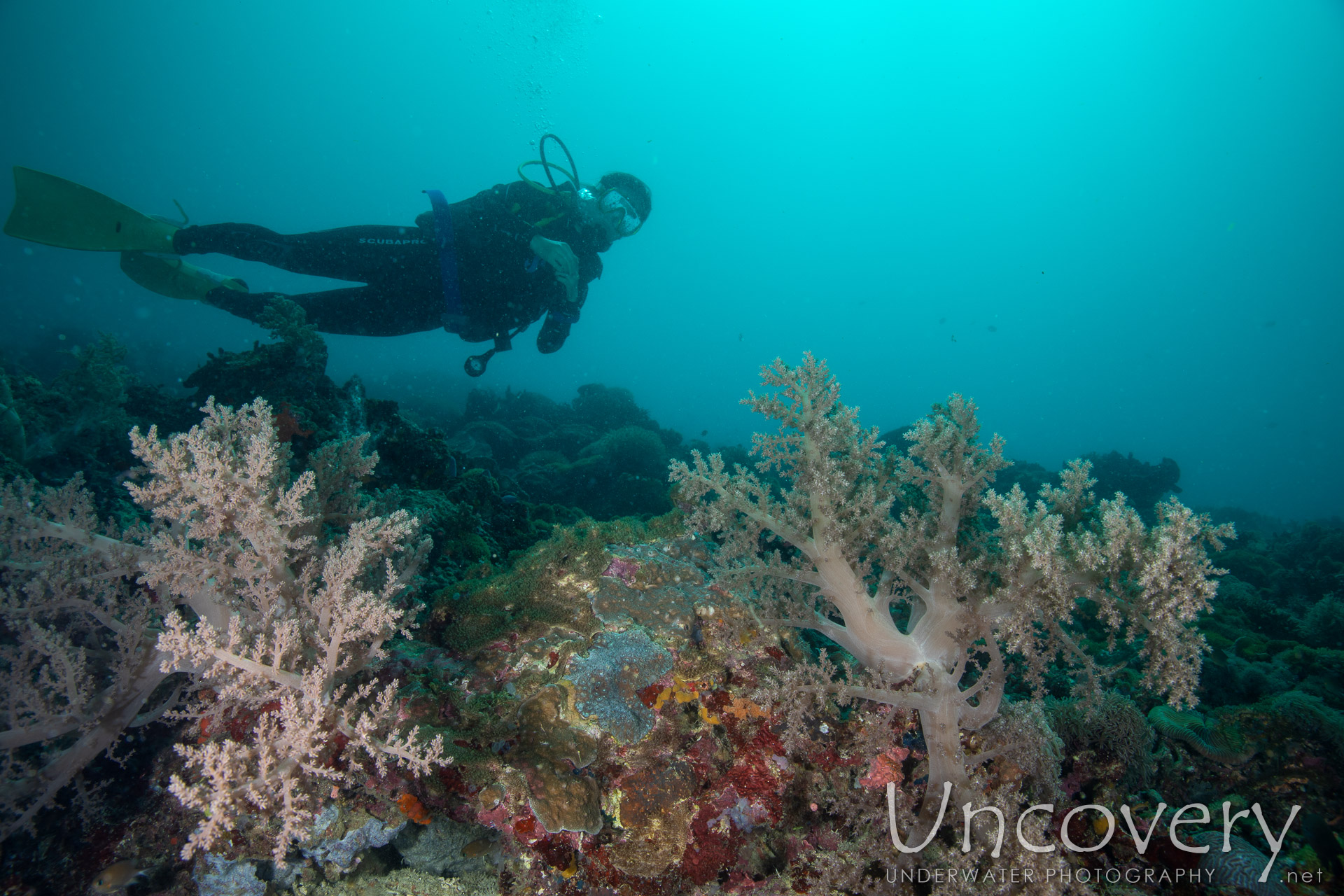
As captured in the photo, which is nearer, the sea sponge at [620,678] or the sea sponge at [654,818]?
the sea sponge at [654,818]

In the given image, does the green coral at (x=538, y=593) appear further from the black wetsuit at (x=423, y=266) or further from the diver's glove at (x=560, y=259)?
the diver's glove at (x=560, y=259)

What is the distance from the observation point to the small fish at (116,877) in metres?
2.36

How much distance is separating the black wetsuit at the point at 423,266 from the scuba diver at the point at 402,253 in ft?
0.06

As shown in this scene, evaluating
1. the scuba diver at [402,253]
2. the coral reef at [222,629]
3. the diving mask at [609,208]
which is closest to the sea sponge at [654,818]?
the coral reef at [222,629]

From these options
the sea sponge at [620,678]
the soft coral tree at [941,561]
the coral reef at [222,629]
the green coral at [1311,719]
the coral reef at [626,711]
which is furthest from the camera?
the green coral at [1311,719]

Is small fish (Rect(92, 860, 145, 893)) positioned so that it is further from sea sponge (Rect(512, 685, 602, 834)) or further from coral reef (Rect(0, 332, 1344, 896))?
sea sponge (Rect(512, 685, 602, 834))

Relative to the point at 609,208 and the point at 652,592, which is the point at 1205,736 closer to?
the point at 652,592

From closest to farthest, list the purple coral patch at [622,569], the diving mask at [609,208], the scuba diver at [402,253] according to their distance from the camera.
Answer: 1. the purple coral patch at [622,569]
2. the scuba diver at [402,253]
3. the diving mask at [609,208]

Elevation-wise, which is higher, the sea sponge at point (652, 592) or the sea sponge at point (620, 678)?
the sea sponge at point (652, 592)

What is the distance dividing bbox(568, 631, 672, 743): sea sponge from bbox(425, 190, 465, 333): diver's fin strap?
22.7ft

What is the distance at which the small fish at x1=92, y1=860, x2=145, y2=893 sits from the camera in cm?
236

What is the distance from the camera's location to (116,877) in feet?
7.80

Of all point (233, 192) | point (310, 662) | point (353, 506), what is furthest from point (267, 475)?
point (233, 192)

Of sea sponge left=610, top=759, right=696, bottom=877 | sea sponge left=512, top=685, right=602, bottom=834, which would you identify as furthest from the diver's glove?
sea sponge left=610, top=759, right=696, bottom=877
